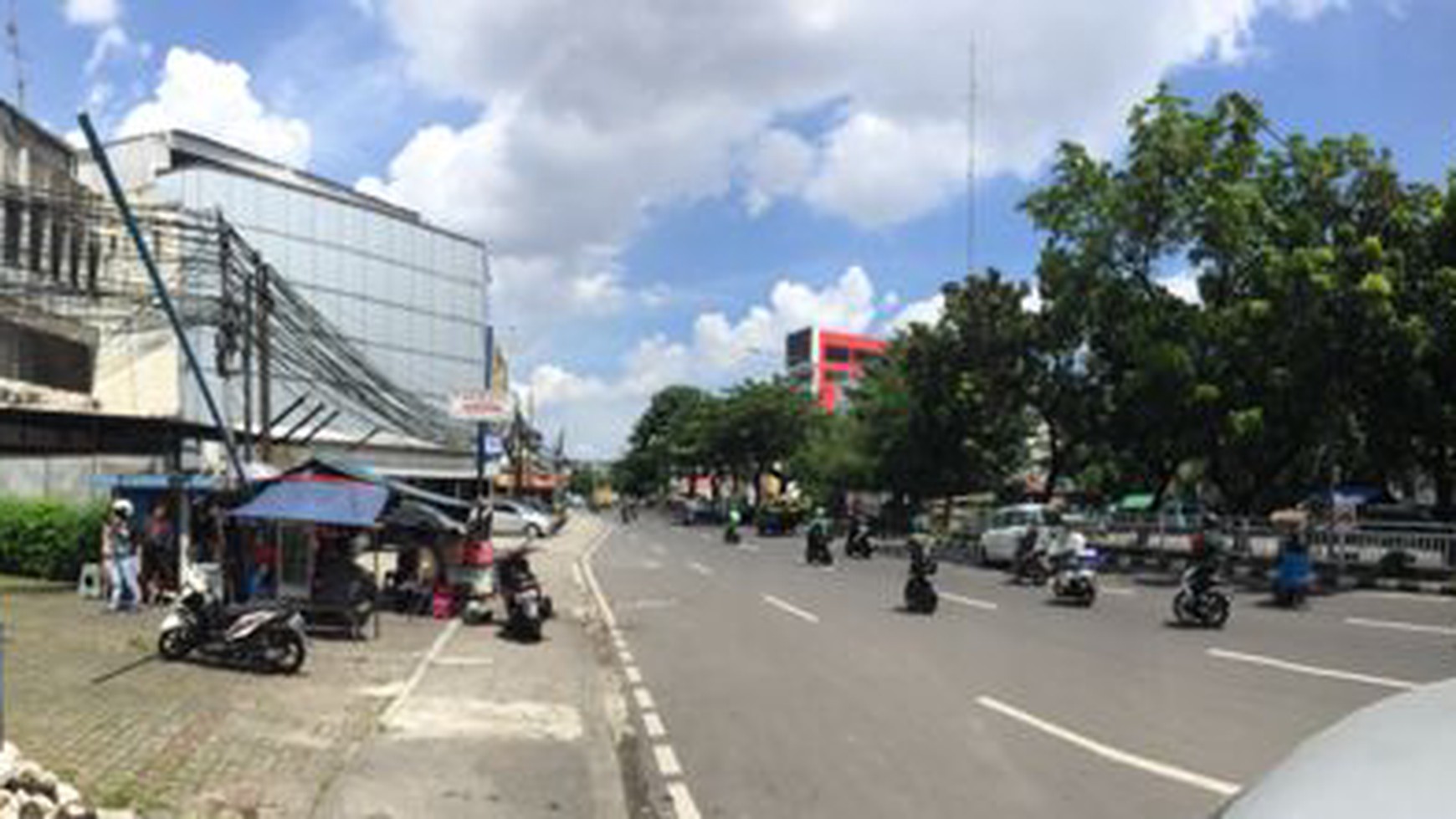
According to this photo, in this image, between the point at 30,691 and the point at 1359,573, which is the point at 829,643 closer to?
the point at 30,691

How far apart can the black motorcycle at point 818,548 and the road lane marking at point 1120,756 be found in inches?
921

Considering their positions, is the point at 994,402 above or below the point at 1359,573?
above

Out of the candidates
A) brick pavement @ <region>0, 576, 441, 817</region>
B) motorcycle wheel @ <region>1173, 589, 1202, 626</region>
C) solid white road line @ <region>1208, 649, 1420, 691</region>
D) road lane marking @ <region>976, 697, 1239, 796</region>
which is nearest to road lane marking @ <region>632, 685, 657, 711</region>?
brick pavement @ <region>0, 576, 441, 817</region>

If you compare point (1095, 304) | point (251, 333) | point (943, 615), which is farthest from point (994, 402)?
point (251, 333)

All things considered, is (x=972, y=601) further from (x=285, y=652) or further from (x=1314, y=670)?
(x=285, y=652)

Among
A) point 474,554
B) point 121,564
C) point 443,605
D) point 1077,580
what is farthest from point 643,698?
point 1077,580

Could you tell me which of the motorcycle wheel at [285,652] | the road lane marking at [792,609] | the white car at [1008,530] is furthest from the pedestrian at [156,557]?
the white car at [1008,530]

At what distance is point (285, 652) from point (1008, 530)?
2593 cm

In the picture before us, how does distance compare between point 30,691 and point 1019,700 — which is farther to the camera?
point 1019,700

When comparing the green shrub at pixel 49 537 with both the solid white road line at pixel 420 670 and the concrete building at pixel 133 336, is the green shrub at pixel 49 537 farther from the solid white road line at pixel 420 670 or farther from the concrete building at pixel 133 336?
the solid white road line at pixel 420 670

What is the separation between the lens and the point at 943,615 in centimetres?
2094

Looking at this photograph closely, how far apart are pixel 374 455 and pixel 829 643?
1962 inches

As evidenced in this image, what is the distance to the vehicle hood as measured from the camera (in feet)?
7.42

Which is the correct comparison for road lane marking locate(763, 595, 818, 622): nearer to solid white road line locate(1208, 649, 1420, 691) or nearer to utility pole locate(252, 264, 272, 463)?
solid white road line locate(1208, 649, 1420, 691)
